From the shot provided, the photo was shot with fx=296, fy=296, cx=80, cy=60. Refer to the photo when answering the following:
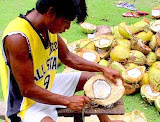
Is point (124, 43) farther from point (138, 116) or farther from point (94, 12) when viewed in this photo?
point (94, 12)

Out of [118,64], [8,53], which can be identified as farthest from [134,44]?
[8,53]

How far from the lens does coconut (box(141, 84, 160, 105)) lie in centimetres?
304

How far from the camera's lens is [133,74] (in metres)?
3.22

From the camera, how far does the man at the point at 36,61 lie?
178 centimetres

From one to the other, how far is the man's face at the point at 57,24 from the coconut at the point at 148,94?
153cm

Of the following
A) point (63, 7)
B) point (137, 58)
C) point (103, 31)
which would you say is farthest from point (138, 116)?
point (103, 31)

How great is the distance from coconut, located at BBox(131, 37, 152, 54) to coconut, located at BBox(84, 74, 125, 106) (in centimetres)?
134

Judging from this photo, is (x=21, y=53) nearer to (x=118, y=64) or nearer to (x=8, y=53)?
(x=8, y=53)

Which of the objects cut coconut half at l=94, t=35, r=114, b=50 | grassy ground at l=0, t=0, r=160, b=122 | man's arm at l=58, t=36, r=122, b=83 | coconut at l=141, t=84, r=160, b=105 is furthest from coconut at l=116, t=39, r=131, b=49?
man's arm at l=58, t=36, r=122, b=83

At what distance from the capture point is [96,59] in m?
3.53

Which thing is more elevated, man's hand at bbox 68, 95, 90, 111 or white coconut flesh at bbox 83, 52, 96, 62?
man's hand at bbox 68, 95, 90, 111

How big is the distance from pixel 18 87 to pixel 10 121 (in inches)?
9.8

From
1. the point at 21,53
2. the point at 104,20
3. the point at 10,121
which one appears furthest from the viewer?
the point at 104,20

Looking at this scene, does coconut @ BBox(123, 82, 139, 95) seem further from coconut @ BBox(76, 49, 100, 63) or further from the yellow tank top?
the yellow tank top
